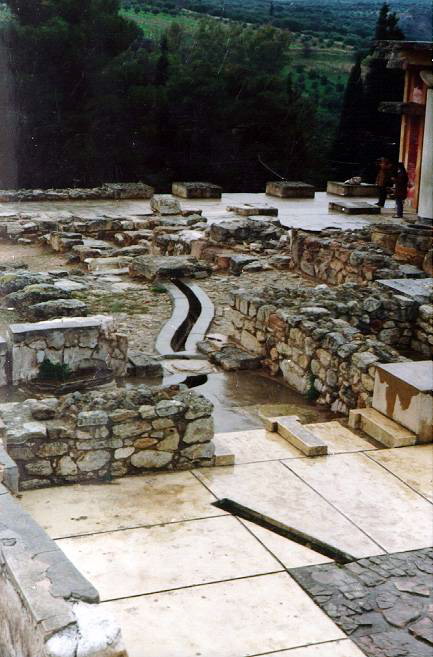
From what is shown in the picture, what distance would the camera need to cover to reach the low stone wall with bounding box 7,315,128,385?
9.72m

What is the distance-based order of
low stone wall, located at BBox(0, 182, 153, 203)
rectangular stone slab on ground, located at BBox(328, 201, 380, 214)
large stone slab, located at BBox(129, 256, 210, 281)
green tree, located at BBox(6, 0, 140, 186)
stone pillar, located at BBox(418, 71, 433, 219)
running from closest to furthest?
large stone slab, located at BBox(129, 256, 210, 281), stone pillar, located at BBox(418, 71, 433, 219), rectangular stone slab on ground, located at BBox(328, 201, 380, 214), low stone wall, located at BBox(0, 182, 153, 203), green tree, located at BBox(6, 0, 140, 186)

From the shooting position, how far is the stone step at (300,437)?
25.4 feet

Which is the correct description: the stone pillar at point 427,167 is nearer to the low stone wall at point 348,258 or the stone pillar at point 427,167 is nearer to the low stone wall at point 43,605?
the low stone wall at point 348,258

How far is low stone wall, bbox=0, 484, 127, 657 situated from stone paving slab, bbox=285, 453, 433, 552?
2.71m

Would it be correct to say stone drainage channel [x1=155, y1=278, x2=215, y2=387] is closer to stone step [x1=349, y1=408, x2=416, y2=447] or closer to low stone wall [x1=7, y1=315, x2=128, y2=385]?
low stone wall [x1=7, y1=315, x2=128, y2=385]

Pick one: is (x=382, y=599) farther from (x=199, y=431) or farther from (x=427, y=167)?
(x=427, y=167)

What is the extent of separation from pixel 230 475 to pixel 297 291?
5278 millimetres

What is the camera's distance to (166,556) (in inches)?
235

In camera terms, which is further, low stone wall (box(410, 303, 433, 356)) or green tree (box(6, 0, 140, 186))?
green tree (box(6, 0, 140, 186))

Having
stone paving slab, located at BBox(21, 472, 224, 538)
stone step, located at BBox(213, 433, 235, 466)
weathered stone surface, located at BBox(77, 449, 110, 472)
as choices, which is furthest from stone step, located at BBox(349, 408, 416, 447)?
weathered stone surface, located at BBox(77, 449, 110, 472)

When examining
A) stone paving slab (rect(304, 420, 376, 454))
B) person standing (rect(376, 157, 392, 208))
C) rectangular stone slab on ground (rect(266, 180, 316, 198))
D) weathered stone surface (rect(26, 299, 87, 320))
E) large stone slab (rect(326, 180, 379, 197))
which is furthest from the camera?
large stone slab (rect(326, 180, 379, 197))

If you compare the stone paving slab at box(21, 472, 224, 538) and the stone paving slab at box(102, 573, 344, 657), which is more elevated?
the stone paving slab at box(21, 472, 224, 538)

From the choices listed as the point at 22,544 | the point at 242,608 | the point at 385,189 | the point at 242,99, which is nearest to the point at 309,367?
the point at 242,608

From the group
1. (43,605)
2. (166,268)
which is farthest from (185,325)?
(43,605)
